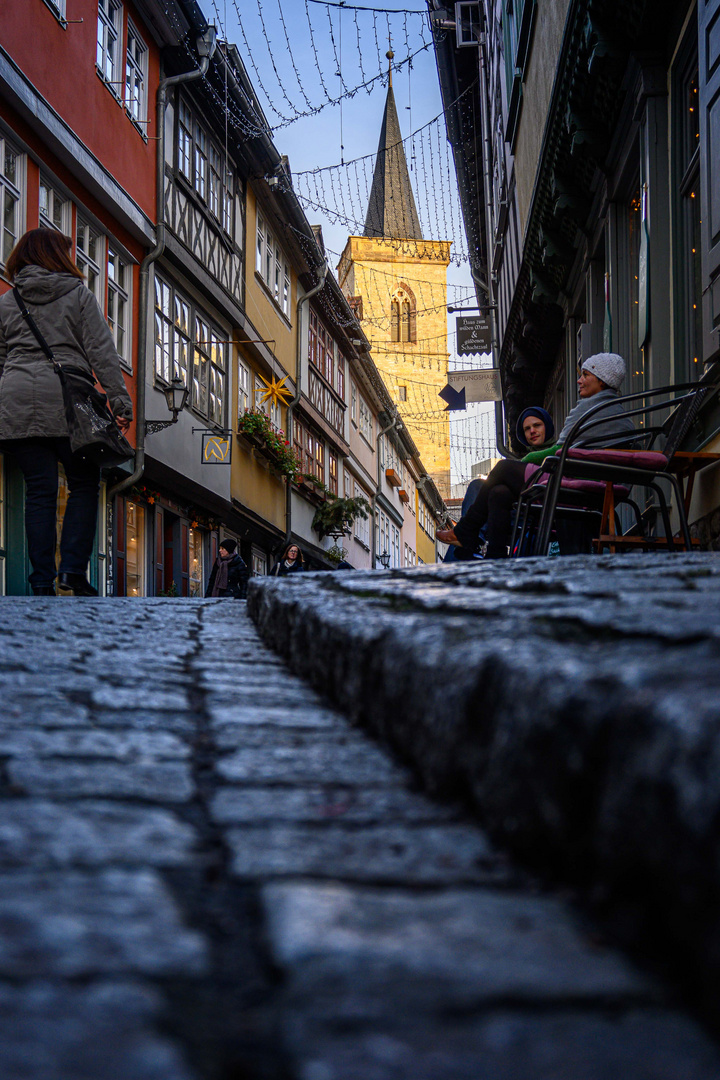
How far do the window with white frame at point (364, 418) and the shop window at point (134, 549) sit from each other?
61.1 ft

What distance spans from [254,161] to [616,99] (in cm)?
1179

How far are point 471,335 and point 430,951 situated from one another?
20665mm

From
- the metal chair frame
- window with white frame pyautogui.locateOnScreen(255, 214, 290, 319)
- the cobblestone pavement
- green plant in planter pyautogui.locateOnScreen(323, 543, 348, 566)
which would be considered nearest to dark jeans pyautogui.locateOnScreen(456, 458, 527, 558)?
the metal chair frame

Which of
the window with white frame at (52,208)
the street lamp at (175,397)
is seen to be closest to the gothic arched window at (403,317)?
the street lamp at (175,397)

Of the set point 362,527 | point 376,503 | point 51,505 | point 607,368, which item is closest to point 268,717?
point 51,505

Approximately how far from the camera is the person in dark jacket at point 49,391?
6027 millimetres

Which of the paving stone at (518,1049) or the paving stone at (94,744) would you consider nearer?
the paving stone at (518,1049)

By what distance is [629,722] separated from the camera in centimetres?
100

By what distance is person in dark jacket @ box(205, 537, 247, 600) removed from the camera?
1359 cm

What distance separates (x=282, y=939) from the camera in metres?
0.98

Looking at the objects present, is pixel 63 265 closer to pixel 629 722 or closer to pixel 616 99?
pixel 616 99

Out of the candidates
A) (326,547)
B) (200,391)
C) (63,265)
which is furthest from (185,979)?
(326,547)

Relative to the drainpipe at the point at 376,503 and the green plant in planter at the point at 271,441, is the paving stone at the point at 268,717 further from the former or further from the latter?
the drainpipe at the point at 376,503

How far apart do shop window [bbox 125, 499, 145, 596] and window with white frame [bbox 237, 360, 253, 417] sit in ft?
15.5
